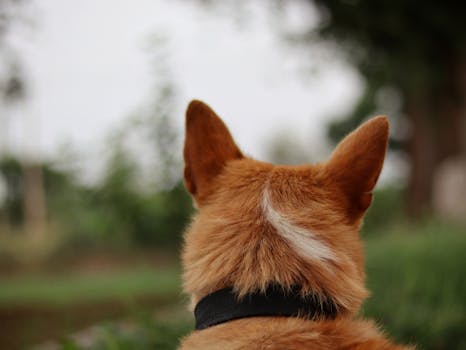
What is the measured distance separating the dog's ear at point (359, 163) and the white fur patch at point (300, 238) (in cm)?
26

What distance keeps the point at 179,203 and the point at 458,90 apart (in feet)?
25.1

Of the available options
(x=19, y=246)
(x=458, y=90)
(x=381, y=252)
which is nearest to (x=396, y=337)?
(x=381, y=252)

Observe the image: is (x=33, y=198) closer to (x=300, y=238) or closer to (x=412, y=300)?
(x=412, y=300)

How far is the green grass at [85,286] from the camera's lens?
1101 cm

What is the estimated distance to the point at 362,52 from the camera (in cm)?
1439

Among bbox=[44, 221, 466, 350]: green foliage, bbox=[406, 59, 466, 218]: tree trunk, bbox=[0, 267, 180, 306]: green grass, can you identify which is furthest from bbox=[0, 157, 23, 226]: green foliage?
bbox=[44, 221, 466, 350]: green foliage

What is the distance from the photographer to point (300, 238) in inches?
75.9

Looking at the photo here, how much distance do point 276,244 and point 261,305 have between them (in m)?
0.22

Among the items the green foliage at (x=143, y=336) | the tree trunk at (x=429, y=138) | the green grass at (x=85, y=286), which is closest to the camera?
the green foliage at (x=143, y=336)

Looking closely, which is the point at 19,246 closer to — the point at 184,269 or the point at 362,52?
the point at 362,52

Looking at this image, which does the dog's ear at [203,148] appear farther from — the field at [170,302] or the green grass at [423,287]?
the green grass at [423,287]

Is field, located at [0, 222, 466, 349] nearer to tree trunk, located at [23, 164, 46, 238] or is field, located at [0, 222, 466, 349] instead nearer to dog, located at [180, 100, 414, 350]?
dog, located at [180, 100, 414, 350]

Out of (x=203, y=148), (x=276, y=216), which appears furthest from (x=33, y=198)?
(x=276, y=216)

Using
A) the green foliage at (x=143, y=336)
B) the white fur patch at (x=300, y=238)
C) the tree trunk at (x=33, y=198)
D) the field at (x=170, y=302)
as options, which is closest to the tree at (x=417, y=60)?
the field at (x=170, y=302)
